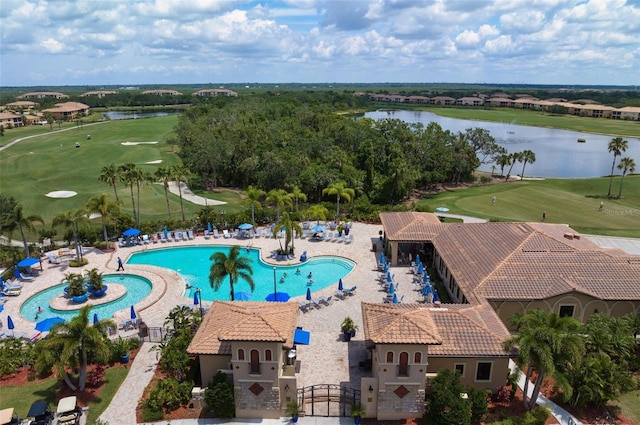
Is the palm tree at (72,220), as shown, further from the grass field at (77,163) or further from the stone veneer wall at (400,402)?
the stone veneer wall at (400,402)

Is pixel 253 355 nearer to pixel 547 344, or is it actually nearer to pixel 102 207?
pixel 547 344

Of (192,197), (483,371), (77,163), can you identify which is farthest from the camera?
(77,163)

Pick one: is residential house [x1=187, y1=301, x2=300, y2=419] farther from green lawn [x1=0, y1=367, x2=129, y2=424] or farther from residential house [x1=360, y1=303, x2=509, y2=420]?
green lawn [x1=0, y1=367, x2=129, y2=424]

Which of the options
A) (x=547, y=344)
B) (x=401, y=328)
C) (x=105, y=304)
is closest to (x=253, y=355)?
(x=401, y=328)

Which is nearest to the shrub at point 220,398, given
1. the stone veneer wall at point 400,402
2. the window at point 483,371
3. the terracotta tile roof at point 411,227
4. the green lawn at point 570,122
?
the stone veneer wall at point 400,402

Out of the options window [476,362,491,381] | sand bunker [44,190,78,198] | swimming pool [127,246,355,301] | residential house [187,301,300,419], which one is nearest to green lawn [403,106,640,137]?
swimming pool [127,246,355,301]

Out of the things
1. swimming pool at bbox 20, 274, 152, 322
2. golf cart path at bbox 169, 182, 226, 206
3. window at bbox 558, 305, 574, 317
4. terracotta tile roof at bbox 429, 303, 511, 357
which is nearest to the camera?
terracotta tile roof at bbox 429, 303, 511, 357

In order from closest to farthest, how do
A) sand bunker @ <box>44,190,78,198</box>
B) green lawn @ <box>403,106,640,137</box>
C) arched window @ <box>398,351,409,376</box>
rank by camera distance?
1. arched window @ <box>398,351,409,376</box>
2. sand bunker @ <box>44,190,78,198</box>
3. green lawn @ <box>403,106,640,137</box>
